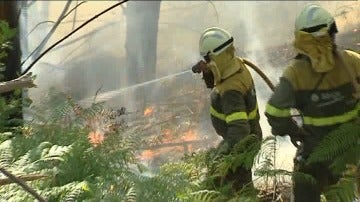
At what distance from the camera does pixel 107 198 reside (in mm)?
3084

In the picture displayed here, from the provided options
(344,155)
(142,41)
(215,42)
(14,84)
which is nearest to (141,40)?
(142,41)

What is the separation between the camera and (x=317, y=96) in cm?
379

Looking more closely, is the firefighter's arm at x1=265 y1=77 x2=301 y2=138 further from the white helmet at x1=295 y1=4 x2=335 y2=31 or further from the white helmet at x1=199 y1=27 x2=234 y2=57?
the white helmet at x1=199 y1=27 x2=234 y2=57

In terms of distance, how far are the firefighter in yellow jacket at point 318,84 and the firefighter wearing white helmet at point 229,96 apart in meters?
0.27

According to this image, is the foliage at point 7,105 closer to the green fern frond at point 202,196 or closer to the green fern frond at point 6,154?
the green fern frond at point 6,154

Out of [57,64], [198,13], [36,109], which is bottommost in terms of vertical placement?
[57,64]

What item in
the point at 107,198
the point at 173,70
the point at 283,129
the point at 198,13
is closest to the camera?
the point at 107,198

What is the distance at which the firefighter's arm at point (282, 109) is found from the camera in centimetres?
379

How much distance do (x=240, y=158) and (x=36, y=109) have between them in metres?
1.56

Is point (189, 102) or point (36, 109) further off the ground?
point (36, 109)

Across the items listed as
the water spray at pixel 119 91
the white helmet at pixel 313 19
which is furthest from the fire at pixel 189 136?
the white helmet at pixel 313 19

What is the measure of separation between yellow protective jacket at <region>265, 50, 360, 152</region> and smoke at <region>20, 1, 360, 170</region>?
387 cm

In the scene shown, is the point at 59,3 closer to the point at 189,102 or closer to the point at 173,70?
the point at 173,70

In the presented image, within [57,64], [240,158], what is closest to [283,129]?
[240,158]
